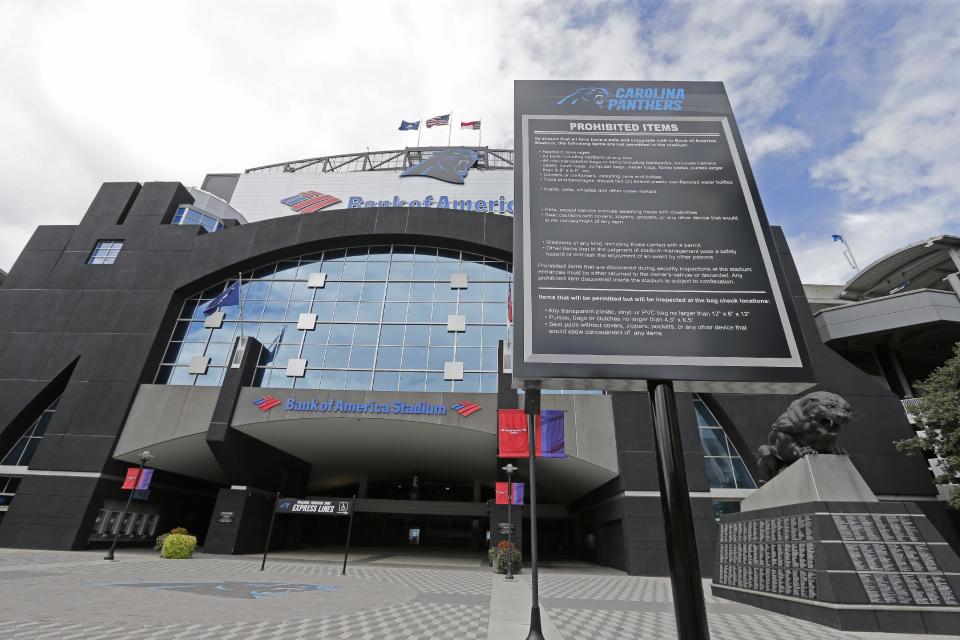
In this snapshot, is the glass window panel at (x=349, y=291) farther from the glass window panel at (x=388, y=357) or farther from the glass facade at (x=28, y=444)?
the glass facade at (x=28, y=444)

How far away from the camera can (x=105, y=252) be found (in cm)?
3403

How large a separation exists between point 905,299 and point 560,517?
30.8m

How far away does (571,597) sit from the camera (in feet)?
51.0

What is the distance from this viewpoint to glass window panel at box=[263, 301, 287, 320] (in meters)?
33.5

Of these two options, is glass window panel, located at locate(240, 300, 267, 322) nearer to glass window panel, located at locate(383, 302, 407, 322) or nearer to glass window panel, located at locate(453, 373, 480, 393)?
glass window panel, located at locate(383, 302, 407, 322)

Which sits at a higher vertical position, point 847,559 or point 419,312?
point 419,312

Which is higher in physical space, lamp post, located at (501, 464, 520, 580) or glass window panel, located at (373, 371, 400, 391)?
glass window panel, located at (373, 371, 400, 391)

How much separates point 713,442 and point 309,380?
26.3 m

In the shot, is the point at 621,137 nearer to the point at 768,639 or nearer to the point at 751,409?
the point at 768,639

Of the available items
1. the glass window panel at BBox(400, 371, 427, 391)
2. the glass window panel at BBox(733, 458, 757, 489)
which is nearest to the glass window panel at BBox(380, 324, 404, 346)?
the glass window panel at BBox(400, 371, 427, 391)

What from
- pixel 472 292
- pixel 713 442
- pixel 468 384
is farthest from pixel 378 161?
pixel 713 442

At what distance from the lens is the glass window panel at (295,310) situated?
109 ft

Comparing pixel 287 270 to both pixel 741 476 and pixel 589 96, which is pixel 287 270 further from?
pixel 741 476

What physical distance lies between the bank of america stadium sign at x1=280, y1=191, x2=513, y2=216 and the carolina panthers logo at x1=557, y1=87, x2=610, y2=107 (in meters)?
34.4
